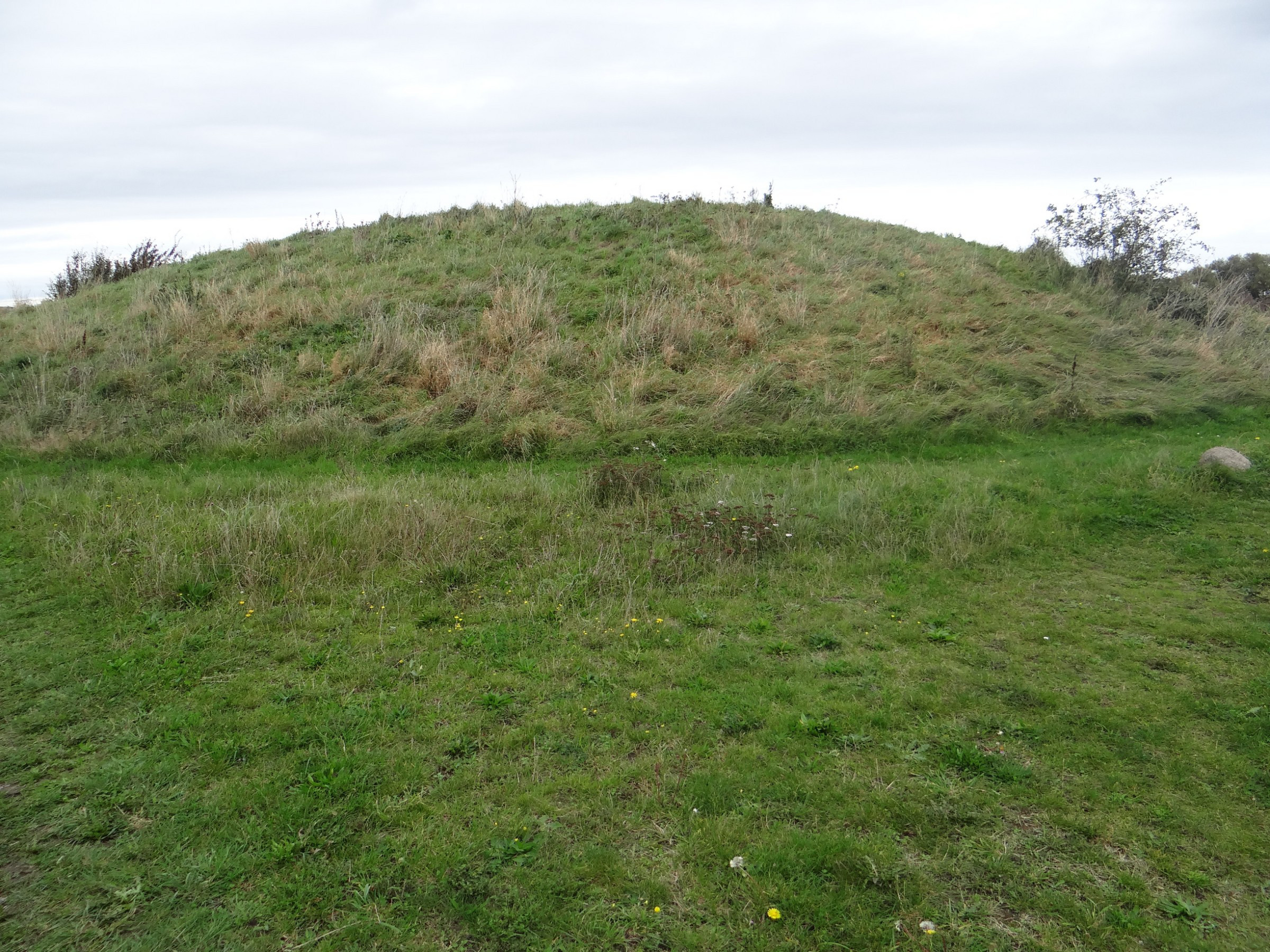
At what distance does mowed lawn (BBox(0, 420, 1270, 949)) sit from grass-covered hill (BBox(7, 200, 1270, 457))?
3.52 m

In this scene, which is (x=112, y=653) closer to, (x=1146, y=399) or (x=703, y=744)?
(x=703, y=744)

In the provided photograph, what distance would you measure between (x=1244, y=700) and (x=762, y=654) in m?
3.03

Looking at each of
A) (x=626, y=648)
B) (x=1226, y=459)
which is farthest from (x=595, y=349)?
(x=1226, y=459)

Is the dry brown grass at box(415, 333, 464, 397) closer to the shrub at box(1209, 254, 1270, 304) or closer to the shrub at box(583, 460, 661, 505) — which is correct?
the shrub at box(583, 460, 661, 505)

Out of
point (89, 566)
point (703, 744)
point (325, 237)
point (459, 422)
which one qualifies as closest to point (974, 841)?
point (703, 744)

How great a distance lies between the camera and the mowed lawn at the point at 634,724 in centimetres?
310

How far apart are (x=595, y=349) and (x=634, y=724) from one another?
10.2 m

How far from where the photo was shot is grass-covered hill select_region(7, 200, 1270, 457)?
11.6 meters

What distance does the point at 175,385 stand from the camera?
12961 mm

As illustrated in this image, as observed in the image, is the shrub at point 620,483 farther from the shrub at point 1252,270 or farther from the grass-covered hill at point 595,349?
the shrub at point 1252,270

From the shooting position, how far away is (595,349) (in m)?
13.8

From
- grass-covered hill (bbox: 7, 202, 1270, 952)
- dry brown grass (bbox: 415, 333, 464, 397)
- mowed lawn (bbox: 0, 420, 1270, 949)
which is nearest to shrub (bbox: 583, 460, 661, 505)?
grass-covered hill (bbox: 7, 202, 1270, 952)

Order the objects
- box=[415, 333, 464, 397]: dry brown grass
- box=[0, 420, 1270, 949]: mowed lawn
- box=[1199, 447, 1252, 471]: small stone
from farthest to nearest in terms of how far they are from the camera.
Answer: box=[415, 333, 464, 397]: dry brown grass, box=[1199, 447, 1252, 471]: small stone, box=[0, 420, 1270, 949]: mowed lawn

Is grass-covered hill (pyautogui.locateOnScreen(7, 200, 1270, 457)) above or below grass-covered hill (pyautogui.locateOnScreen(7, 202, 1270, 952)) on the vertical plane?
above
